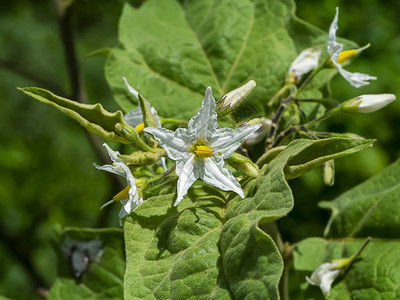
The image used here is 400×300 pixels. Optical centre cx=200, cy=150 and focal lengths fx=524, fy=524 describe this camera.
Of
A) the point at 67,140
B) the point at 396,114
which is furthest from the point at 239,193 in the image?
the point at 67,140

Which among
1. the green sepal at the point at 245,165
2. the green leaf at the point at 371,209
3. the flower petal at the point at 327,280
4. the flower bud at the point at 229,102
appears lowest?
the flower petal at the point at 327,280

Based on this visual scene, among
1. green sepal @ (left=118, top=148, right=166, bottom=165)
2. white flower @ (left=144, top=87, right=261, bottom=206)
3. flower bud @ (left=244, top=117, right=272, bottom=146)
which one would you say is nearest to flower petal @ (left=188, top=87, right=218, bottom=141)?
white flower @ (left=144, top=87, right=261, bottom=206)

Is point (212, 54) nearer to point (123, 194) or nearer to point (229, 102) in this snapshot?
point (229, 102)

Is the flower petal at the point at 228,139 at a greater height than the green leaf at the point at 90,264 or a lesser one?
greater

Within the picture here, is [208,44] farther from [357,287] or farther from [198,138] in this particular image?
[357,287]

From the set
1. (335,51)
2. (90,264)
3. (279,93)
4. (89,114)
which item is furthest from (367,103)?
(90,264)

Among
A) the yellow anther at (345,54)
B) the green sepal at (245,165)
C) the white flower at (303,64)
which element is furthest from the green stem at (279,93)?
the green sepal at (245,165)

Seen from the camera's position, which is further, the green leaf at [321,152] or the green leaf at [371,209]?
the green leaf at [371,209]

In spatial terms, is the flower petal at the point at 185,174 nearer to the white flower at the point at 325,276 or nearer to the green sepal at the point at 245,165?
→ the green sepal at the point at 245,165
